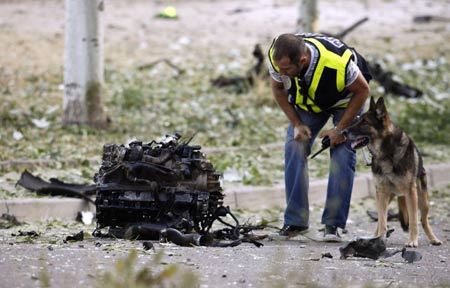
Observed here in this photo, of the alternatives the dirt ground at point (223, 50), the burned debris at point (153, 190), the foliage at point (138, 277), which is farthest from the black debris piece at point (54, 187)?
the foliage at point (138, 277)

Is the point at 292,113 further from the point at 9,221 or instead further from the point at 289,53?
the point at 9,221

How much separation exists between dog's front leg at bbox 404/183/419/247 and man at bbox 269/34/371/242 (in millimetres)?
482

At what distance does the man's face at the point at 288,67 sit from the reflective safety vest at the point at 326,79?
119 millimetres

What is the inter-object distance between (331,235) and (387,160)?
29.7 inches

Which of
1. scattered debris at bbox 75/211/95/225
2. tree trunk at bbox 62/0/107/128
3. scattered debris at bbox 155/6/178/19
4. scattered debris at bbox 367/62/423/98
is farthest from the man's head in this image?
scattered debris at bbox 155/6/178/19

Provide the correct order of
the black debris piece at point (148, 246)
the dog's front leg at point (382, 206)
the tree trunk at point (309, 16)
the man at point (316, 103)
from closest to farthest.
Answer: the black debris piece at point (148, 246) < the man at point (316, 103) < the dog's front leg at point (382, 206) < the tree trunk at point (309, 16)

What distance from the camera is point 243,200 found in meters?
10.6

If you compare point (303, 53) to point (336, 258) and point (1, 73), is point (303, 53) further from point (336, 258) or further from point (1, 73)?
point (1, 73)

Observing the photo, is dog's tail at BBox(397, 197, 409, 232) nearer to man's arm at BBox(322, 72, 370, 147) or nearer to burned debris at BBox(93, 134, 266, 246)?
man's arm at BBox(322, 72, 370, 147)

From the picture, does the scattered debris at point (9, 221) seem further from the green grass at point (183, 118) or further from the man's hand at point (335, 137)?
the man's hand at point (335, 137)

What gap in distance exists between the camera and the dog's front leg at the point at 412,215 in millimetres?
8602

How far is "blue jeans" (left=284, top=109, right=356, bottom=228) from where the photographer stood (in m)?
8.59

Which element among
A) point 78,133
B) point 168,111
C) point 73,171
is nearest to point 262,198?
point 73,171

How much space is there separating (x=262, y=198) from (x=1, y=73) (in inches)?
276
